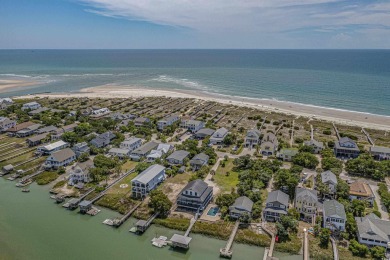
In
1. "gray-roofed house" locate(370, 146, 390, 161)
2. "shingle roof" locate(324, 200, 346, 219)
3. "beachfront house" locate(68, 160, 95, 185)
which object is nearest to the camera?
"shingle roof" locate(324, 200, 346, 219)

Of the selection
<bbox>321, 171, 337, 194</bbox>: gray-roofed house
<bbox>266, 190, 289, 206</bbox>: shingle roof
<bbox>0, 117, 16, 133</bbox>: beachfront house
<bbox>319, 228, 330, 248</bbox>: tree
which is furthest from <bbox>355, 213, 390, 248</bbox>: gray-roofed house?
<bbox>0, 117, 16, 133</bbox>: beachfront house

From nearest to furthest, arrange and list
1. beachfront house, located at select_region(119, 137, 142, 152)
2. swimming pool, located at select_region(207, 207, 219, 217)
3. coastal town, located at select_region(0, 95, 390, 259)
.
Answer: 1. coastal town, located at select_region(0, 95, 390, 259)
2. swimming pool, located at select_region(207, 207, 219, 217)
3. beachfront house, located at select_region(119, 137, 142, 152)

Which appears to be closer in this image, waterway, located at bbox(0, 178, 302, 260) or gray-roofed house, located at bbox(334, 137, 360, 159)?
waterway, located at bbox(0, 178, 302, 260)

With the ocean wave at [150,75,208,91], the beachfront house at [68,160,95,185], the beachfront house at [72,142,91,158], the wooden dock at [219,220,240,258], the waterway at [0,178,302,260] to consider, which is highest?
the ocean wave at [150,75,208,91]

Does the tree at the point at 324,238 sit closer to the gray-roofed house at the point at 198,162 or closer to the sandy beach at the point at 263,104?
the gray-roofed house at the point at 198,162

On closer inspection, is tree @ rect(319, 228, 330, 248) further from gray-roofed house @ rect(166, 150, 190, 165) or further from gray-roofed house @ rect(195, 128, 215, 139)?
gray-roofed house @ rect(195, 128, 215, 139)

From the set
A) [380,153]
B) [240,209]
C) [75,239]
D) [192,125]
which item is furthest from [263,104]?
[75,239]

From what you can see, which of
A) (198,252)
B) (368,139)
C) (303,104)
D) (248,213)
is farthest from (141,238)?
(303,104)
